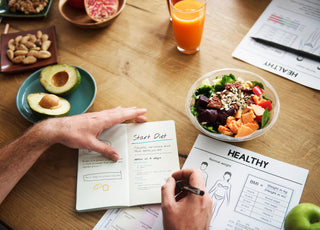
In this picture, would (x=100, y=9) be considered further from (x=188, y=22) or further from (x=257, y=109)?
(x=257, y=109)

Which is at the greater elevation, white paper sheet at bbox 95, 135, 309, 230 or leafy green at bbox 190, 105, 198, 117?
leafy green at bbox 190, 105, 198, 117

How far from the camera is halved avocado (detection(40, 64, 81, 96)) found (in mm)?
967

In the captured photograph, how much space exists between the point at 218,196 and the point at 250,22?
0.77 meters

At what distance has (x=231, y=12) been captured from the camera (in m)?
1.18

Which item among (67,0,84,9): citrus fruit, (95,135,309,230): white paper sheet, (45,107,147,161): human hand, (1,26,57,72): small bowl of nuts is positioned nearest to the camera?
(95,135,309,230): white paper sheet

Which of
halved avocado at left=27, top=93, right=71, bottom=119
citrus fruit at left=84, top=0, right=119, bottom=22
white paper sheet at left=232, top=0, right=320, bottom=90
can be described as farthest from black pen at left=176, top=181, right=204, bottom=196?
citrus fruit at left=84, top=0, right=119, bottom=22

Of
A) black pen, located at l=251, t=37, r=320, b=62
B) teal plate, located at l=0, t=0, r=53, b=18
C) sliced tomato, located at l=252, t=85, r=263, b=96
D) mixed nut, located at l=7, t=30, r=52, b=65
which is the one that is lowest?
mixed nut, located at l=7, t=30, r=52, b=65

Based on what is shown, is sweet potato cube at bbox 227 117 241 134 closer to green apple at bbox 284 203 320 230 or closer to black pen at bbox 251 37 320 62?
green apple at bbox 284 203 320 230

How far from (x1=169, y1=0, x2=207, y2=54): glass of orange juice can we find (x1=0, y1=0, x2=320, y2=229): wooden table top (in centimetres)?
5

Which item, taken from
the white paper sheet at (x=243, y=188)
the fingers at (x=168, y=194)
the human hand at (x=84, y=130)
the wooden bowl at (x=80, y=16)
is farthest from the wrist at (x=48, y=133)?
the wooden bowl at (x=80, y=16)

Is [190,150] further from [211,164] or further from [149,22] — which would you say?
[149,22]

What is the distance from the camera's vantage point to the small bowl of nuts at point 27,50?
1.10m

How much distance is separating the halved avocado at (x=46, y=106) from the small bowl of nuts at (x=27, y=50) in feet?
0.78

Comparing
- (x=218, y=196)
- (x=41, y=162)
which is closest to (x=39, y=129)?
(x=41, y=162)
